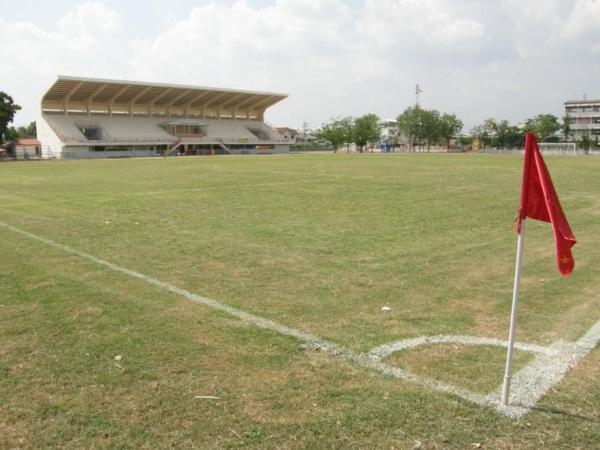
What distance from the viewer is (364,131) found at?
122 meters

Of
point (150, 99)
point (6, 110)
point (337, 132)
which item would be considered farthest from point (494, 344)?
Result: point (337, 132)

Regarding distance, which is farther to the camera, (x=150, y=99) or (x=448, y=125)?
(x=448, y=125)

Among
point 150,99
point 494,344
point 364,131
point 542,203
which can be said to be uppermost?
point 150,99

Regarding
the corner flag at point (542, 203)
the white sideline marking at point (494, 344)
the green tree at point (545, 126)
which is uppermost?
the green tree at point (545, 126)

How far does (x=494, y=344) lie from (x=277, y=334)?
1998 millimetres

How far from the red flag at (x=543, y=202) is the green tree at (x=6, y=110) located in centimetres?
7058

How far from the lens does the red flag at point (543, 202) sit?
328 cm

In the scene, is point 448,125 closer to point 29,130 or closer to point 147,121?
point 147,121

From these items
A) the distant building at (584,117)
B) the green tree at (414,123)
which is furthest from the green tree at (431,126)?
the distant building at (584,117)

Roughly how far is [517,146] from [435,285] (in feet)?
407

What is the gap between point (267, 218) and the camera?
1218cm

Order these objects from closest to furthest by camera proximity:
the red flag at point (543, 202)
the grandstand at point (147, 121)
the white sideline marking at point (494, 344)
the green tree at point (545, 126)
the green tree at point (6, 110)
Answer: the red flag at point (543, 202), the white sideline marking at point (494, 344), the green tree at point (6, 110), the grandstand at point (147, 121), the green tree at point (545, 126)

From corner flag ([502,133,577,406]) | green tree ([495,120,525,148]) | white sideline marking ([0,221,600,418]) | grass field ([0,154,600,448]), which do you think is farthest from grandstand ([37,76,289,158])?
corner flag ([502,133,577,406])

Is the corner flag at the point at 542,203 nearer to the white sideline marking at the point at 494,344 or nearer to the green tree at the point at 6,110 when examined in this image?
the white sideline marking at the point at 494,344
